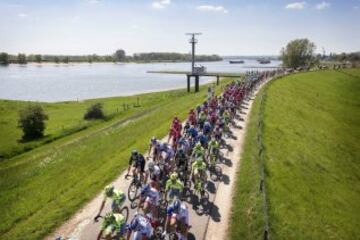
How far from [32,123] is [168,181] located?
38947 millimetres

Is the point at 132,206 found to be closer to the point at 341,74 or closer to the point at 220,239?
the point at 220,239

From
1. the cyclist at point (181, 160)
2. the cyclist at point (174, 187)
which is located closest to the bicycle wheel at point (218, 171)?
the cyclist at point (181, 160)

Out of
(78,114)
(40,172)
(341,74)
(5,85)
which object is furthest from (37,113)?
(341,74)

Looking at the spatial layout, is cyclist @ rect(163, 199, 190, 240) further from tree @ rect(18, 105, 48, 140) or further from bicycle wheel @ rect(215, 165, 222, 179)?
tree @ rect(18, 105, 48, 140)

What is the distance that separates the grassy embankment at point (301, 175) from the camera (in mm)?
17672

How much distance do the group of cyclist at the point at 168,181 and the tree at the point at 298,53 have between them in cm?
11710

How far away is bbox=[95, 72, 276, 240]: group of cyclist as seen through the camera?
1232 centimetres

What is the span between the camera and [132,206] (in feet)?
57.4

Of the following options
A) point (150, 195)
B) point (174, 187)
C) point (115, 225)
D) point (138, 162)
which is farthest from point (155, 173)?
point (115, 225)

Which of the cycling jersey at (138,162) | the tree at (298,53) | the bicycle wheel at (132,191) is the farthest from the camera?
the tree at (298,53)

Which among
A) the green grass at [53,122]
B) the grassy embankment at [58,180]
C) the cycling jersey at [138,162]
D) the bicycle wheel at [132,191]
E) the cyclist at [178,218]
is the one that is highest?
the cycling jersey at [138,162]

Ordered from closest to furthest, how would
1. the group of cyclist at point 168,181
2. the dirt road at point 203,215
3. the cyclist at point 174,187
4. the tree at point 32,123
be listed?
the group of cyclist at point 168,181, the cyclist at point 174,187, the dirt road at point 203,215, the tree at point 32,123

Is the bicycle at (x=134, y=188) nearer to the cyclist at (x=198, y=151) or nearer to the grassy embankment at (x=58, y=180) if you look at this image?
the grassy embankment at (x=58, y=180)

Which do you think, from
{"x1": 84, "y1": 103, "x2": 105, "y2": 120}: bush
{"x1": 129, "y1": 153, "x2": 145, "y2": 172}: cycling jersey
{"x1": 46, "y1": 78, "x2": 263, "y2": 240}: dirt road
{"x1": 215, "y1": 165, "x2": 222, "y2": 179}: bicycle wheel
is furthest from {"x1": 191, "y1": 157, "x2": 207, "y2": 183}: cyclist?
{"x1": 84, "y1": 103, "x2": 105, "y2": 120}: bush
